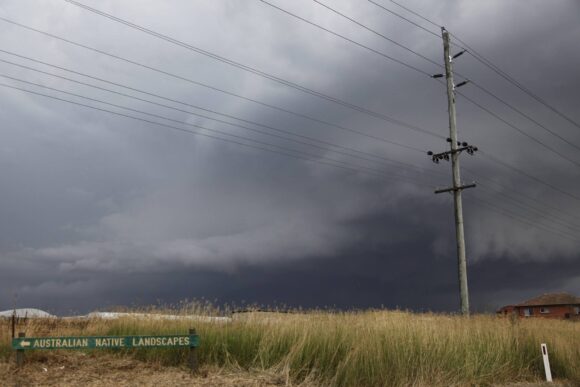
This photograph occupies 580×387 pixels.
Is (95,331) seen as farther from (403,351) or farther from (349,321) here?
(403,351)

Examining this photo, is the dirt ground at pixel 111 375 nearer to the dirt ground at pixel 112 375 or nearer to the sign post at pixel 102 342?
the dirt ground at pixel 112 375

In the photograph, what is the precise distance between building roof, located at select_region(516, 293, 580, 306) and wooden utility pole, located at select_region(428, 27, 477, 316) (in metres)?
81.3

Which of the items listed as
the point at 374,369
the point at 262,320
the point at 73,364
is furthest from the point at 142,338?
the point at 374,369

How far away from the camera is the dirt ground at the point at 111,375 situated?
11461 mm

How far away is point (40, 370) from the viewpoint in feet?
41.3

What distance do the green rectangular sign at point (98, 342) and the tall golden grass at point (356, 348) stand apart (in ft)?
4.21

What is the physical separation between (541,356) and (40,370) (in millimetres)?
14064

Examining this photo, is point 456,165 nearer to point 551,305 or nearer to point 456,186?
point 456,186

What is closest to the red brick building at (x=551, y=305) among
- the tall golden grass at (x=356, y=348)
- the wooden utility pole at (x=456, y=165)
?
the wooden utility pole at (x=456, y=165)

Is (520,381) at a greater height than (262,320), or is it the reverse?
(262,320)

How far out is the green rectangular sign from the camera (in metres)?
12.4

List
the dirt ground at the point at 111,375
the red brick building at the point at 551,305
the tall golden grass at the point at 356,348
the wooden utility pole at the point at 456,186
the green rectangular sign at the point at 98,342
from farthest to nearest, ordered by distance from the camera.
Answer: the red brick building at the point at 551,305 → the wooden utility pole at the point at 456,186 → the tall golden grass at the point at 356,348 → the green rectangular sign at the point at 98,342 → the dirt ground at the point at 111,375

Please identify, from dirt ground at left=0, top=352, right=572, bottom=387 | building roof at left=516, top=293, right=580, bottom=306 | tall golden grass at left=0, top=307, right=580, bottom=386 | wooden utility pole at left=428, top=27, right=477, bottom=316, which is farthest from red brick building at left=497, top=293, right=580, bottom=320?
dirt ground at left=0, top=352, right=572, bottom=387

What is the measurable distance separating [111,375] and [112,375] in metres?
0.02
